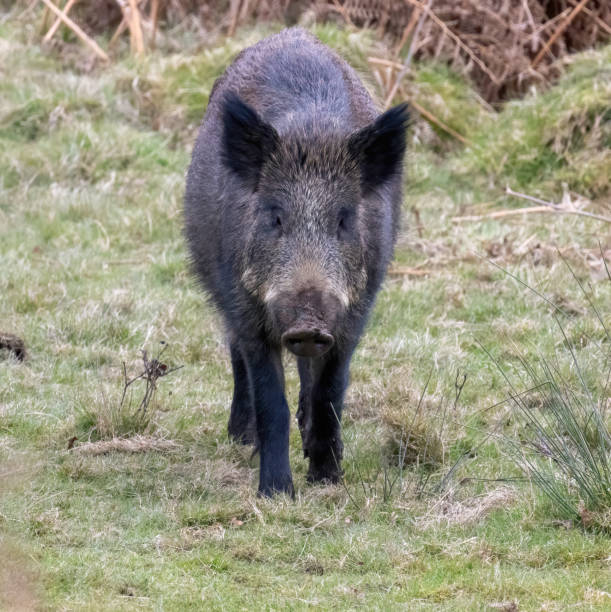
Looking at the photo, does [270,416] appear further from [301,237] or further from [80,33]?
[80,33]

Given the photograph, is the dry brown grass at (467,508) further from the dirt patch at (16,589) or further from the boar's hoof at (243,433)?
the dirt patch at (16,589)

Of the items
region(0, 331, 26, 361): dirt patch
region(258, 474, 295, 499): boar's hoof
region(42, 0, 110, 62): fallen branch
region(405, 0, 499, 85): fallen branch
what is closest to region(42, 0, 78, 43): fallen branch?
region(42, 0, 110, 62): fallen branch

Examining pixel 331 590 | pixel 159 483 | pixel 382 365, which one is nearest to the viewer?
pixel 331 590

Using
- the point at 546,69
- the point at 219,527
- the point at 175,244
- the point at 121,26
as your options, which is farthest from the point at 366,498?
the point at 121,26

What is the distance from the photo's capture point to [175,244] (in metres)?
8.77

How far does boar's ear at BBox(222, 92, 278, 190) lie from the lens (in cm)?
485

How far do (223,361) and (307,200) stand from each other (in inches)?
86.8

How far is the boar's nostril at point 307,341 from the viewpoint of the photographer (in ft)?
13.8

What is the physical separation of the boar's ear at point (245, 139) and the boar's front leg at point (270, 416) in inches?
28.7

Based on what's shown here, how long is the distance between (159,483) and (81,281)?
334cm

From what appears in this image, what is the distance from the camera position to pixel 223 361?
22.2ft

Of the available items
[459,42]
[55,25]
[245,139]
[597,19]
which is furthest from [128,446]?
[597,19]

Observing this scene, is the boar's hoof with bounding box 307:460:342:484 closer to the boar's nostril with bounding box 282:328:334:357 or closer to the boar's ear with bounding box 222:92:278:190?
the boar's nostril with bounding box 282:328:334:357

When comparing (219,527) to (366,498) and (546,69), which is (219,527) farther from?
(546,69)
